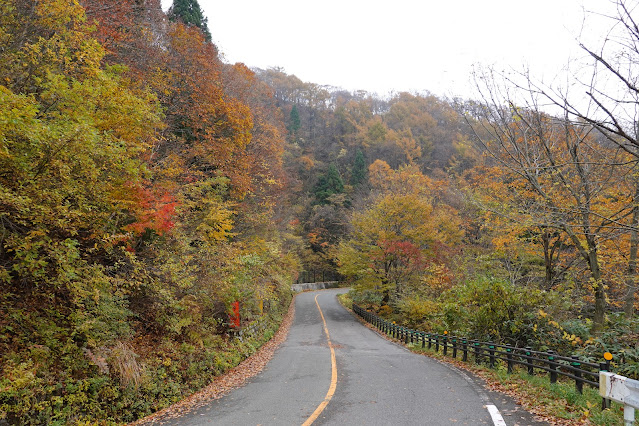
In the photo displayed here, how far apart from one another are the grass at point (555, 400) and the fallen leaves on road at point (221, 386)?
6.08m

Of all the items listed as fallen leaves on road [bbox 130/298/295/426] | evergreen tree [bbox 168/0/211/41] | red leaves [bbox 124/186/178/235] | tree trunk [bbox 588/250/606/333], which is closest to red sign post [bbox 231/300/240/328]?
fallen leaves on road [bbox 130/298/295/426]

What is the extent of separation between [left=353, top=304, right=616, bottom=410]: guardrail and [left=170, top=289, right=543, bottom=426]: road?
3.96 feet

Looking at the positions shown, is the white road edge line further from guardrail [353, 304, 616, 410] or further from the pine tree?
the pine tree

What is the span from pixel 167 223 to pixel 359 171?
48.8 m

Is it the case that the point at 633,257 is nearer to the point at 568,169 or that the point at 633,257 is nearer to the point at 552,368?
the point at 568,169

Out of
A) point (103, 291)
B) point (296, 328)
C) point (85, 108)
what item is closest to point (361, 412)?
point (103, 291)

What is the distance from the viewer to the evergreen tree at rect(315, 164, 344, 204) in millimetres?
55531

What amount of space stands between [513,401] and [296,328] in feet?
60.0

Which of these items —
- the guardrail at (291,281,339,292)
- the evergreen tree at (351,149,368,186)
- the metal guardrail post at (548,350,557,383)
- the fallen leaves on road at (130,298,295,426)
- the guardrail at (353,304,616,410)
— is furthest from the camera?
the evergreen tree at (351,149,368,186)

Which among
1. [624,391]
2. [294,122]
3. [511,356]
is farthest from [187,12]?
[294,122]

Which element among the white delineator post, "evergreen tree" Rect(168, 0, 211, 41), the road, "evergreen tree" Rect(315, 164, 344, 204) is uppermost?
"evergreen tree" Rect(168, 0, 211, 41)

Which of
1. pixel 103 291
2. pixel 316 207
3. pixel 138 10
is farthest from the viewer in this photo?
pixel 316 207

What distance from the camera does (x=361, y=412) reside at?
6.11 meters

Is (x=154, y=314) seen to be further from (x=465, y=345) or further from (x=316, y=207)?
(x=316, y=207)
